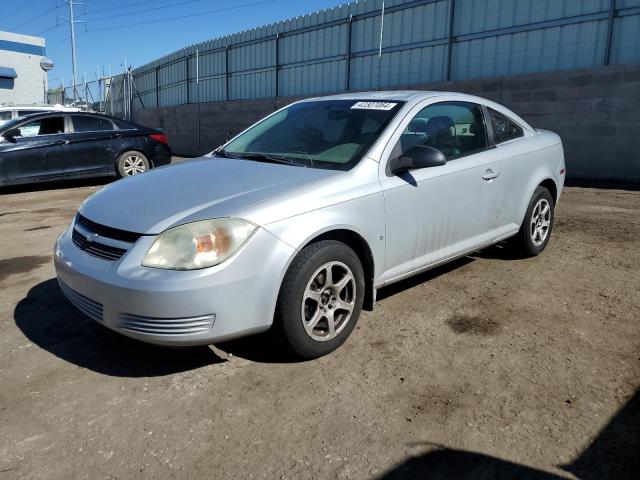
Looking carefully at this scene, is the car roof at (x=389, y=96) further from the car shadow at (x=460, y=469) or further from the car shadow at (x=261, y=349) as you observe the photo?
the car shadow at (x=460, y=469)

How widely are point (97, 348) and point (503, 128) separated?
3552 millimetres

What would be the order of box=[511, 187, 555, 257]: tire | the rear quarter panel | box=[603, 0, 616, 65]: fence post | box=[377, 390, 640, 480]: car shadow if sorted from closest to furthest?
box=[377, 390, 640, 480]: car shadow → the rear quarter panel → box=[511, 187, 555, 257]: tire → box=[603, 0, 616, 65]: fence post

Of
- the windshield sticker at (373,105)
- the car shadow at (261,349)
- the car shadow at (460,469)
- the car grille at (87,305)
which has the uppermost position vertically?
the windshield sticker at (373,105)

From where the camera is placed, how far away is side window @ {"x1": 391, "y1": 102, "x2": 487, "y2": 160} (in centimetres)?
362

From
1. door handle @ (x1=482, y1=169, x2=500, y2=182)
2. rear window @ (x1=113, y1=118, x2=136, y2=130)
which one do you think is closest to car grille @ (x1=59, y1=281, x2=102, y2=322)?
door handle @ (x1=482, y1=169, x2=500, y2=182)

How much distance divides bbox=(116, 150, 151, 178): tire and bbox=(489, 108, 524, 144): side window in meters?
7.27

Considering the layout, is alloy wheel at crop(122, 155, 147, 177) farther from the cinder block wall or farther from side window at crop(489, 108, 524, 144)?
side window at crop(489, 108, 524, 144)

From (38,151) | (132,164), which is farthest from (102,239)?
(132,164)

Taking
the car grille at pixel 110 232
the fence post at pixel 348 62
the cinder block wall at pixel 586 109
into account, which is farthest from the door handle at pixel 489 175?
the fence post at pixel 348 62

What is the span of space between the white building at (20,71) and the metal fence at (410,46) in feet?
96.3

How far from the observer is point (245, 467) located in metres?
2.16

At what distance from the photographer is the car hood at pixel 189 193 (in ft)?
8.98

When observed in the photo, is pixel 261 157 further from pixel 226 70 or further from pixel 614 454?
pixel 226 70

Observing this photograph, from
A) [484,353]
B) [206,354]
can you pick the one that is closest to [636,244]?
[484,353]
